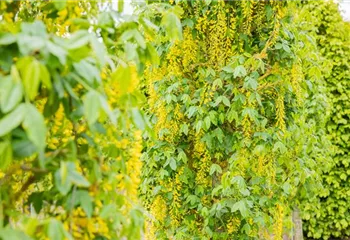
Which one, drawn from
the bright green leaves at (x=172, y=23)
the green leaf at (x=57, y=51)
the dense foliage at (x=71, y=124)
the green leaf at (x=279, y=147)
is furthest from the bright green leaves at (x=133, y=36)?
the green leaf at (x=279, y=147)

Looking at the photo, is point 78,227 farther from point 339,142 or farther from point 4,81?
point 339,142

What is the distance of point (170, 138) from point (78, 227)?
158 centimetres

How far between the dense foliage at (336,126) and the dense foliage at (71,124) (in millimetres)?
4590

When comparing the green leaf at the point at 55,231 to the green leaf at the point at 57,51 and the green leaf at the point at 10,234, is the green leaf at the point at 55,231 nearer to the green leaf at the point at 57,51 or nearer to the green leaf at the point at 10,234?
the green leaf at the point at 10,234

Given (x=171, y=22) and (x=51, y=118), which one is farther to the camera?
(x=171, y=22)

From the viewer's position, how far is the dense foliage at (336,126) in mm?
5340

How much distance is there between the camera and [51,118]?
0.99 m

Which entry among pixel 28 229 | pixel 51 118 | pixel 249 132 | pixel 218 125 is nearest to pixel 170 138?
pixel 218 125

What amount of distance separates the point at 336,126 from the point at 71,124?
15.9 feet

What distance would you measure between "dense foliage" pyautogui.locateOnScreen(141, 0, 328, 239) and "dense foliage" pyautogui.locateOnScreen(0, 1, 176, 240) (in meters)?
1.22

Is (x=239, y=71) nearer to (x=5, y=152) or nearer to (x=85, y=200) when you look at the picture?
(x=85, y=200)

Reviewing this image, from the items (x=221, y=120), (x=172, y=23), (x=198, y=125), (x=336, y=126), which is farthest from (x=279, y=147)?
(x=336, y=126)

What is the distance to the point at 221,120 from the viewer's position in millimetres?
2363

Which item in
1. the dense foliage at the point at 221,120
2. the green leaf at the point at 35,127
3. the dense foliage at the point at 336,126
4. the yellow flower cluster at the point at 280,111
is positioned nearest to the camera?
the green leaf at the point at 35,127
